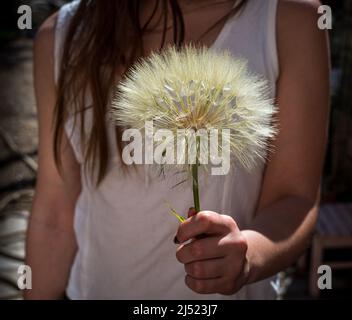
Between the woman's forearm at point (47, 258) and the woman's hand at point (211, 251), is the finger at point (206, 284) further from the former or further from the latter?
the woman's forearm at point (47, 258)

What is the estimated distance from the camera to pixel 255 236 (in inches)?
28.2

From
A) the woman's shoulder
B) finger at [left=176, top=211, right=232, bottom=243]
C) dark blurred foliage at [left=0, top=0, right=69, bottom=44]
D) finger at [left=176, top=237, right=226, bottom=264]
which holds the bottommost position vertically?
finger at [left=176, top=237, right=226, bottom=264]

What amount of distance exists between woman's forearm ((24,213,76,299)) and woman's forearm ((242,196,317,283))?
0.48 meters

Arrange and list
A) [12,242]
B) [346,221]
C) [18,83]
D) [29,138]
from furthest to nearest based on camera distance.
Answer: [18,83]
[29,138]
[12,242]
[346,221]

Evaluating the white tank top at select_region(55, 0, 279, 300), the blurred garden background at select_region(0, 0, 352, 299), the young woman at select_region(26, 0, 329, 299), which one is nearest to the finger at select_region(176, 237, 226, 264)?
the young woman at select_region(26, 0, 329, 299)

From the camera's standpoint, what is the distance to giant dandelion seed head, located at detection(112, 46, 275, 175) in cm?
56

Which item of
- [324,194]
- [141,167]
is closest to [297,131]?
[141,167]

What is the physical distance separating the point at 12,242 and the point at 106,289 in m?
2.39

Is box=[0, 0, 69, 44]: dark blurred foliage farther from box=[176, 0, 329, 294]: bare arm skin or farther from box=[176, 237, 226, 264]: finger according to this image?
box=[176, 237, 226, 264]: finger

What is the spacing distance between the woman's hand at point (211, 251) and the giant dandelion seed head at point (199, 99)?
8 centimetres

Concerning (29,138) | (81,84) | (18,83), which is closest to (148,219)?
(81,84)

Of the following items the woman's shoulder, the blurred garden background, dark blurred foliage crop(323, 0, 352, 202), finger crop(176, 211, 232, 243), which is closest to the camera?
finger crop(176, 211, 232, 243)

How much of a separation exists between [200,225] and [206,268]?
2.7 inches
